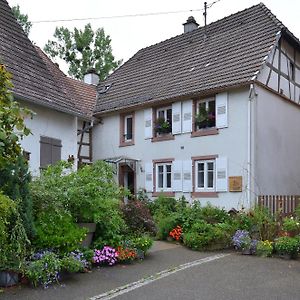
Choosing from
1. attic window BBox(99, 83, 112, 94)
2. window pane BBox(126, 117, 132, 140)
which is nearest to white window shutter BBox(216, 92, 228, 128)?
window pane BBox(126, 117, 132, 140)

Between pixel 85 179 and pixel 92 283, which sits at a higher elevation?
pixel 85 179

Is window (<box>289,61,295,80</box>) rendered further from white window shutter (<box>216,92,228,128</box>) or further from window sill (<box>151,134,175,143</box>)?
window sill (<box>151,134,175,143</box>)


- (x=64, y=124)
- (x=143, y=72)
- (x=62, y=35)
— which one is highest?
(x=62, y=35)

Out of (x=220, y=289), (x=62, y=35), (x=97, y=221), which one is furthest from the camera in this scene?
(x=62, y=35)

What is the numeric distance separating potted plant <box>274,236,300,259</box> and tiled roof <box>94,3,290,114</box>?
7692 mm

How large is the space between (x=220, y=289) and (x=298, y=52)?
15.5 m

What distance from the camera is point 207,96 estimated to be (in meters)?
18.5

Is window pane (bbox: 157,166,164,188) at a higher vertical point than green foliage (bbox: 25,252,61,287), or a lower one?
higher

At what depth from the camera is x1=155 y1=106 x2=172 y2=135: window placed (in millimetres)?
19719

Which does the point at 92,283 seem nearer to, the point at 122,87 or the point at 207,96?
the point at 207,96

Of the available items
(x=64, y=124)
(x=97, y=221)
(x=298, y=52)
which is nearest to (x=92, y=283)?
(x=97, y=221)

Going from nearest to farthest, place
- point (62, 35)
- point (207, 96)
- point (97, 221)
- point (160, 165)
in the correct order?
1. point (97, 221)
2. point (207, 96)
3. point (160, 165)
4. point (62, 35)

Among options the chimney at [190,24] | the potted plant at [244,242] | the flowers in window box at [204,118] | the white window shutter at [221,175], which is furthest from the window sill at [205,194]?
the chimney at [190,24]

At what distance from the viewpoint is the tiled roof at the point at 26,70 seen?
14.0 meters
